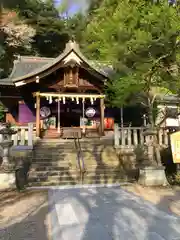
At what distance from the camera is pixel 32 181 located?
1027 cm

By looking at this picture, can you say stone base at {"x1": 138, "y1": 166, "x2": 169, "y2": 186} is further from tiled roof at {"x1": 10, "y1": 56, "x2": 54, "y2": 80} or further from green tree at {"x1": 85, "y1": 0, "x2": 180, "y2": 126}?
tiled roof at {"x1": 10, "y1": 56, "x2": 54, "y2": 80}

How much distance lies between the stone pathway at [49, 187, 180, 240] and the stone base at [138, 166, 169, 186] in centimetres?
151

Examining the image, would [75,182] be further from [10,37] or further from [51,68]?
[10,37]

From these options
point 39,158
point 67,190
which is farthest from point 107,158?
point 67,190

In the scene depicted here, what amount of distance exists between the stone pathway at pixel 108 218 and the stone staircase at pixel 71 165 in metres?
2.09

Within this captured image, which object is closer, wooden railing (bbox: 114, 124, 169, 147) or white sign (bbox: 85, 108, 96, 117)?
wooden railing (bbox: 114, 124, 169, 147)

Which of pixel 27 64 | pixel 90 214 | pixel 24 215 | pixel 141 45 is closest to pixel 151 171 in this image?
pixel 90 214

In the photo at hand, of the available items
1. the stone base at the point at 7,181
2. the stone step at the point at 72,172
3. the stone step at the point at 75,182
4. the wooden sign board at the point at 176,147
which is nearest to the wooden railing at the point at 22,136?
the stone step at the point at 72,172

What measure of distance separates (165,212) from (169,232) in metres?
1.38

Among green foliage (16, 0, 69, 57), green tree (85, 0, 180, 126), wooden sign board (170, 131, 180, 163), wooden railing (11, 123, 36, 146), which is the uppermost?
green foliage (16, 0, 69, 57)

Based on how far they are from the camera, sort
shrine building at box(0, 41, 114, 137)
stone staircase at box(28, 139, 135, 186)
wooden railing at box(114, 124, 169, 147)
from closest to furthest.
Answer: stone staircase at box(28, 139, 135, 186)
wooden railing at box(114, 124, 169, 147)
shrine building at box(0, 41, 114, 137)

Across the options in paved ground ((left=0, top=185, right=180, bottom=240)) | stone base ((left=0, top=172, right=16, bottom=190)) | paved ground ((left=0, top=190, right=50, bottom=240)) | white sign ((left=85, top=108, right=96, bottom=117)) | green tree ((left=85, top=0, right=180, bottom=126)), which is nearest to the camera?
paved ground ((left=0, top=185, right=180, bottom=240))

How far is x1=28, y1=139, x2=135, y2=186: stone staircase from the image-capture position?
10492 millimetres

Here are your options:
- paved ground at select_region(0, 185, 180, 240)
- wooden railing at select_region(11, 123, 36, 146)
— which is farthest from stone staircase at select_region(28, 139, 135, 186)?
paved ground at select_region(0, 185, 180, 240)
